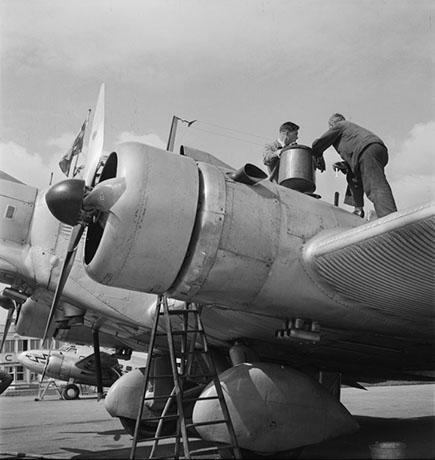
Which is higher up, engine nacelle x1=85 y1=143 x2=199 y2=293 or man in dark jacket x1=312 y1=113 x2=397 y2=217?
man in dark jacket x1=312 y1=113 x2=397 y2=217

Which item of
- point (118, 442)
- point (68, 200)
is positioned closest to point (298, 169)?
point (68, 200)

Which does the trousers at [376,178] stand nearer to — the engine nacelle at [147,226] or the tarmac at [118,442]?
the engine nacelle at [147,226]

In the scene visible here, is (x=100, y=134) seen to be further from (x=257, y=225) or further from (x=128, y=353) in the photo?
(x=128, y=353)

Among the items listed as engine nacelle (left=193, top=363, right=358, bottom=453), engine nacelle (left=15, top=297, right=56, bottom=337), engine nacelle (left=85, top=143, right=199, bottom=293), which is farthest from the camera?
engine nacelle (left=15, top=297, right=56, bottom=337)

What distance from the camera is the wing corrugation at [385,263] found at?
13.6 feet

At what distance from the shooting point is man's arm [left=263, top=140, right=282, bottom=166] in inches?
267

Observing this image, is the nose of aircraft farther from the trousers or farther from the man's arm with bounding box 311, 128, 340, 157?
the trousers

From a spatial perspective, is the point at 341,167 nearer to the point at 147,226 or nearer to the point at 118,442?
the point at 147,226

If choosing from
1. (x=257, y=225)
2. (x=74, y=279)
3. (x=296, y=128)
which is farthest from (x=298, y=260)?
(x=74, y=279)

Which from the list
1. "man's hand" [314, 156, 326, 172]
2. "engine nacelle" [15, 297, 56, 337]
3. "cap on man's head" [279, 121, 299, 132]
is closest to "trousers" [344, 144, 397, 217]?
"man's hand" [314, 156, 326, 172]

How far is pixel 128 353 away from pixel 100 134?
609cm

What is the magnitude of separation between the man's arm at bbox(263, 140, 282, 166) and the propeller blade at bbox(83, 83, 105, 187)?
2054 mm

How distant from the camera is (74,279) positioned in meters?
7.64

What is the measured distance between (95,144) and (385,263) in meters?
3.61
